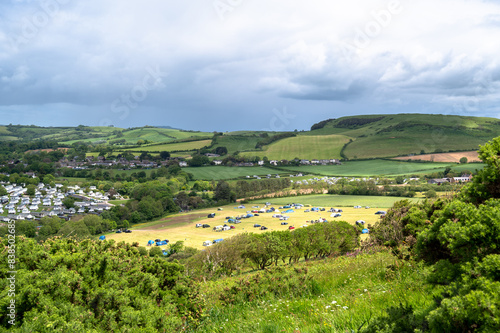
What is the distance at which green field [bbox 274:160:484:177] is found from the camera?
115m

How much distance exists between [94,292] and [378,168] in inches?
5587

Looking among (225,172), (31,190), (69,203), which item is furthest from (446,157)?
(31,190)

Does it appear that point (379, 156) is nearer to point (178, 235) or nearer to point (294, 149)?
point (294, 149)

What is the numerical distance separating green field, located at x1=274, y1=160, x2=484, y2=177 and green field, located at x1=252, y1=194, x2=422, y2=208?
27.8 metres

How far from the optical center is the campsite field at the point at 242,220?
7325cm

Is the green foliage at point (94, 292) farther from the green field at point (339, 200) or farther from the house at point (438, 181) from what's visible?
the house at point (438, 181)

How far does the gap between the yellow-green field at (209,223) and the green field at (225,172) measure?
163ft

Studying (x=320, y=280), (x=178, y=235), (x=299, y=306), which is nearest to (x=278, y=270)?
(x=320, y=280)

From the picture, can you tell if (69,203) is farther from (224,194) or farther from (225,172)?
(225,172)

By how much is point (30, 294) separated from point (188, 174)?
498ft

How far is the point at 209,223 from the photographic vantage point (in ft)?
282

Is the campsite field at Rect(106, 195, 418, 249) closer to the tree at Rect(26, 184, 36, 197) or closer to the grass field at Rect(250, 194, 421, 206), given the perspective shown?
the grass field at Rect(250, 194, 421, 206)

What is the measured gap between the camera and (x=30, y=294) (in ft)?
20.1

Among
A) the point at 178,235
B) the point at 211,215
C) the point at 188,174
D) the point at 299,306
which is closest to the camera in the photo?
the point at 299,306
